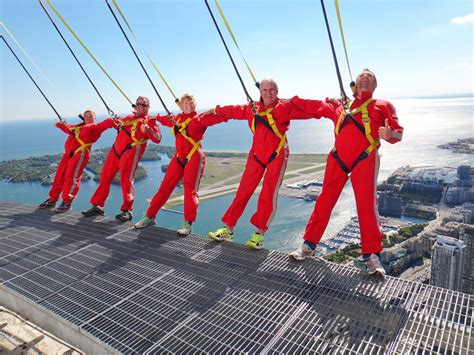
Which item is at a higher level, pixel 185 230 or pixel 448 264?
pixel 185 230

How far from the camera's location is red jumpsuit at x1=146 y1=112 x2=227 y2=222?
3967mm

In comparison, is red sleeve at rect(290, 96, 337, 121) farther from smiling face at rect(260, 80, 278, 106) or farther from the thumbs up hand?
the thumbs up hand

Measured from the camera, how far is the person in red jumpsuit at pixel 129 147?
4543mm

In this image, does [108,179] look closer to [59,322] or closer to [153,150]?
[59,322]

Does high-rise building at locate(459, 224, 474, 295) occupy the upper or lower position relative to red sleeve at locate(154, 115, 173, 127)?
lower

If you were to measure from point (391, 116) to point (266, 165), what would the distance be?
126 cm

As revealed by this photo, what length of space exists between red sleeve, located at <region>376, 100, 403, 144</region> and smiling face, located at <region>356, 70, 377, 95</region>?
0.50ft

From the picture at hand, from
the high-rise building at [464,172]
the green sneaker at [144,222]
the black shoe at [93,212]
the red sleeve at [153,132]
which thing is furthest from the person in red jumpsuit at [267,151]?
the high-rise building at [464,172]

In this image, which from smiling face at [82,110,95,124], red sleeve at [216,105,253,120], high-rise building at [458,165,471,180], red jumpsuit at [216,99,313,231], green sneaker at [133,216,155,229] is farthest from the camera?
high-rise building at [458,165,471,180]

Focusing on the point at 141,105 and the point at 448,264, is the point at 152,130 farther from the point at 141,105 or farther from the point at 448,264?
the point at 448,264

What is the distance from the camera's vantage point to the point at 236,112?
3709mm

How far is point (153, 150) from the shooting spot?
56250 millimetres

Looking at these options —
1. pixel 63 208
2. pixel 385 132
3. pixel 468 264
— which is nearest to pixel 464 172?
pixel 468 264

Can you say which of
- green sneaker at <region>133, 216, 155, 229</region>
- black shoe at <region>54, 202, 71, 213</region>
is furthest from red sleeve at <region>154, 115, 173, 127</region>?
black shoe at <region>54, 202, 71, 213</region>
